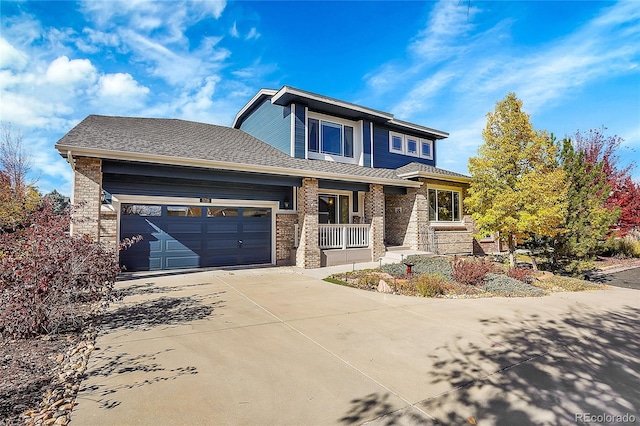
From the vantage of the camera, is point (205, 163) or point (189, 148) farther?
point (189, 148)

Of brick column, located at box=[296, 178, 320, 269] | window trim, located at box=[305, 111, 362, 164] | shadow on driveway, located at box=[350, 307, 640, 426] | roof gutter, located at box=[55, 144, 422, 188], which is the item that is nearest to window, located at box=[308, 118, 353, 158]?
window trim, located at box=[305, 111, 362, 164]

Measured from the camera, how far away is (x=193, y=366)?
3.71m

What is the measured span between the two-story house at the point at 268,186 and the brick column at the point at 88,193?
2 centimetres

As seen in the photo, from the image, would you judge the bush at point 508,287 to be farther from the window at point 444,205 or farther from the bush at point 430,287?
the window at point 444,205

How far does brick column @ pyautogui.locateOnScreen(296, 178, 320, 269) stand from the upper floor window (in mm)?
6751

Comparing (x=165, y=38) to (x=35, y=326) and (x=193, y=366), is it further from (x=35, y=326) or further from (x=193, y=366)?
(x=193, y=366)

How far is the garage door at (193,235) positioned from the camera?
1037 centimetres

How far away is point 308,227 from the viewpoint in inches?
465

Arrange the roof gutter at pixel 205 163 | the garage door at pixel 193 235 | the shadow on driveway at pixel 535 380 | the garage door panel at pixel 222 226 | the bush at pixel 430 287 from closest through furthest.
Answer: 1. the shadow on driveway at pixel 535 380
2. the bush at pixel 430 287
3. the roof gutter at pixel 205 163
4. the garage door at pixel 193 235
5. the garage door panel at pixel 222 226

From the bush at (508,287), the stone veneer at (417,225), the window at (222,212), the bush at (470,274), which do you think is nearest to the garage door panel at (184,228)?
the window at (222,212)

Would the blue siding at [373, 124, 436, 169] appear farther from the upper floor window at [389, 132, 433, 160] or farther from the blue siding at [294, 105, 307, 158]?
the blue siding at [294, 105, 307, 158]

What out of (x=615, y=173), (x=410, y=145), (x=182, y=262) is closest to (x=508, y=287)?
(x=182, y=262)

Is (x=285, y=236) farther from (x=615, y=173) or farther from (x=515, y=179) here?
(x=615, y=173)

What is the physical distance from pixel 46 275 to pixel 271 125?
11965mm
